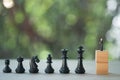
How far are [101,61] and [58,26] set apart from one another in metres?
1.07

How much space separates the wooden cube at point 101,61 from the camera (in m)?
1.55

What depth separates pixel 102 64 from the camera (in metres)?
1.57

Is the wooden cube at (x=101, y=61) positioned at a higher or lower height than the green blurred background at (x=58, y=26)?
lower

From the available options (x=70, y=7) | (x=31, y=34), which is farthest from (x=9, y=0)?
(x=70, y=7)

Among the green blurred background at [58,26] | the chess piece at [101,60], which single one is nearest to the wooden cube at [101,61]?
the chess piece at [101,60]

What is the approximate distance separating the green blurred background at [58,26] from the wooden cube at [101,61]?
1.00m

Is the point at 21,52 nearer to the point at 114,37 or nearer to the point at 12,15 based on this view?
the point at 12,15

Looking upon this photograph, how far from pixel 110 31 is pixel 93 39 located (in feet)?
0.49

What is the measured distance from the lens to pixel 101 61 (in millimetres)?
1562

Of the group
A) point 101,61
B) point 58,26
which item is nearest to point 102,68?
point 101,61

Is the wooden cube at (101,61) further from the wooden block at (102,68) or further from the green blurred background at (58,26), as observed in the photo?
the green blurred background at (58,26)

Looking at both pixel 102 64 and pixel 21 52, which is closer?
pixel 102 64

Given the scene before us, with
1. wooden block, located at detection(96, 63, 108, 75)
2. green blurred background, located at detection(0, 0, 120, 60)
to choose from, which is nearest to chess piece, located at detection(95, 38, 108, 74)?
wooden block, located at detection(96, 63, 108, 75)

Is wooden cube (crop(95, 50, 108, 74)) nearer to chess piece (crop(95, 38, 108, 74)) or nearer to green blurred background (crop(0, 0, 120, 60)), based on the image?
chess piece (crop(95, 38, 108, 74))
